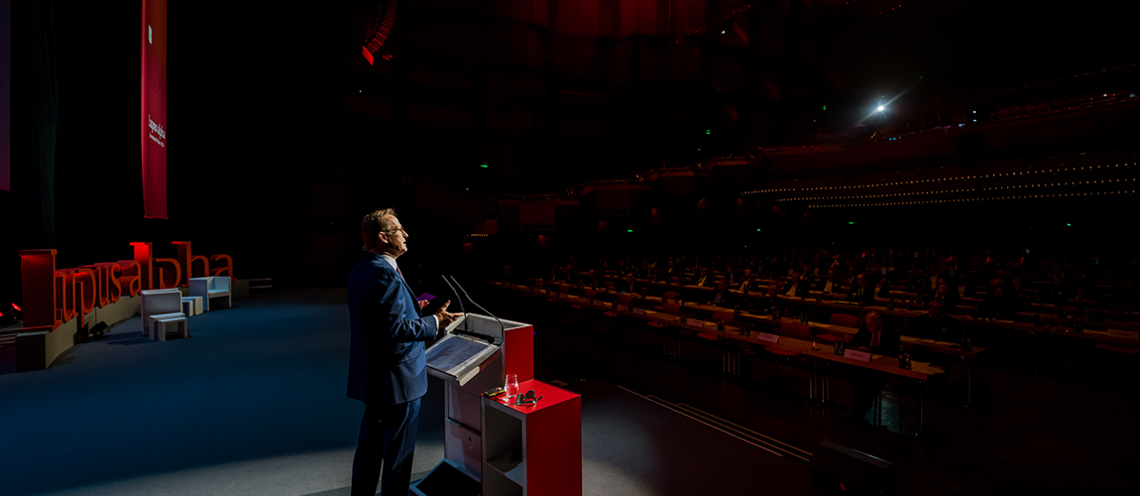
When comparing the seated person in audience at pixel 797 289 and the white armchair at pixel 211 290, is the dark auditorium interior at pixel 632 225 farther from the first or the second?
the white armchair at pixel 211 290

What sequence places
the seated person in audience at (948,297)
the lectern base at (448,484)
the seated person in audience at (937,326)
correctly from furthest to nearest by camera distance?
the seated person in audience at (948,297) < the seated person in audience at (937,326) < the lectern base at (448,484)

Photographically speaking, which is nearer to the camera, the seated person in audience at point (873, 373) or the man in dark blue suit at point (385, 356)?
the man in dark blue suit at point (385, 356)

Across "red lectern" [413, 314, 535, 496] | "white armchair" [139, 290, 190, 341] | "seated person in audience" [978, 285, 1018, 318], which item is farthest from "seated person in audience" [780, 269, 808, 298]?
"white armchair" [139, 290, 190, 341]

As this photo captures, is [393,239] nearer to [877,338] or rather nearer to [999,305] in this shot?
[877,338]

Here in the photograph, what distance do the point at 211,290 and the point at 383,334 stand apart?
1238 cm

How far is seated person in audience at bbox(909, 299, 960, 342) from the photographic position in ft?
17.5

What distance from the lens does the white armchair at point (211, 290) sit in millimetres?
11320

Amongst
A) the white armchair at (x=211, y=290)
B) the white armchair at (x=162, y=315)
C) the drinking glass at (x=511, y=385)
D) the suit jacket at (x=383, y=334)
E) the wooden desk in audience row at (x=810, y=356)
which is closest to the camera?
the suit jacket at (x=383, y=334)

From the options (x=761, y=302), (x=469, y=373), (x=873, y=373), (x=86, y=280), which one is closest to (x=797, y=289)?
(x=761, y=302)

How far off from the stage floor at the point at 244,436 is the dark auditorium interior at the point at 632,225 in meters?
0.04

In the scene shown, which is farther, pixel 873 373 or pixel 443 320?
pixel 873 373

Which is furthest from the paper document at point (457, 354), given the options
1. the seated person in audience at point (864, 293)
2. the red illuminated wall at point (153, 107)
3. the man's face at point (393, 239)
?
the seated person in audience at point (864, 293)

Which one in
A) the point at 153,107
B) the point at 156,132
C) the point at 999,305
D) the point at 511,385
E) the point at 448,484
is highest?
the point at 153,107

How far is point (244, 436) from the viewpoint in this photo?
418cm
